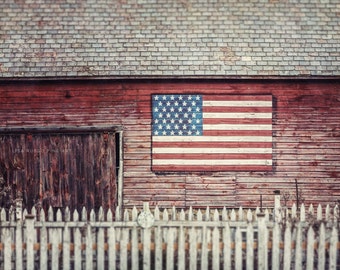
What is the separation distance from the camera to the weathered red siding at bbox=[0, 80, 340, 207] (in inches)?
533

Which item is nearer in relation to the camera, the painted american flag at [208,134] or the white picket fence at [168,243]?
the white picket fence at [168,243]

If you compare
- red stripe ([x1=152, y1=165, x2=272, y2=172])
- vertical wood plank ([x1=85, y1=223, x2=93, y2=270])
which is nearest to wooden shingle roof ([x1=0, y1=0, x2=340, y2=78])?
red stripe ([x1=152, y1=165, x2=272, y2=172])

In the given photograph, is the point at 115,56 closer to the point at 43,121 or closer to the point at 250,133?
the point at 43,121

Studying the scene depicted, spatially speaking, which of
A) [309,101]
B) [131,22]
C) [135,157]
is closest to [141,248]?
[135,157]

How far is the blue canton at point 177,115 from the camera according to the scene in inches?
530

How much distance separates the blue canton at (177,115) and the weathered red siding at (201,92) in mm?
193

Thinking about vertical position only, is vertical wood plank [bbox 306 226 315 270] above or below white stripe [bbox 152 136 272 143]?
below

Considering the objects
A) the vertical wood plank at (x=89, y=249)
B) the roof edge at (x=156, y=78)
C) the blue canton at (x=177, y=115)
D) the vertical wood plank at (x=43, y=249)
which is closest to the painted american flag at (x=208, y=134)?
the blue canton at (x=177, y=115)

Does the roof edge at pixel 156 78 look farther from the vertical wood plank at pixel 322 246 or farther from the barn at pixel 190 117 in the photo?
the vertical wood plank at pixel 322 246

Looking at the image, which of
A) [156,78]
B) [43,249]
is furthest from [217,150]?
[43,249]

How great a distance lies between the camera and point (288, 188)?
1362cm

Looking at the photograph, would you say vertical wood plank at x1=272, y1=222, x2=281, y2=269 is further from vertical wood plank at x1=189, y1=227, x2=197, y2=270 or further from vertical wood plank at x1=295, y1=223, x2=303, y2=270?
vertical wood plank at x1=189, y1=227, x2=197, y2=270

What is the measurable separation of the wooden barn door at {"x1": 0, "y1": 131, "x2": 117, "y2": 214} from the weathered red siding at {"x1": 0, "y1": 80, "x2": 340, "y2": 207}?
56cm

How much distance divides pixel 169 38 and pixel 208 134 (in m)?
3.05
